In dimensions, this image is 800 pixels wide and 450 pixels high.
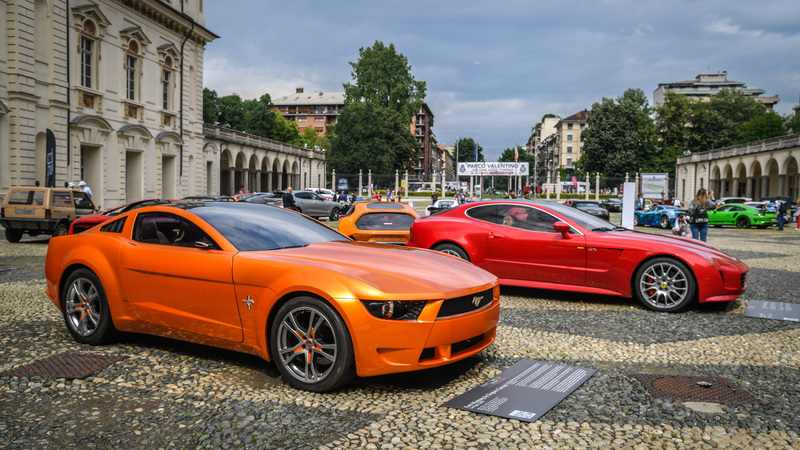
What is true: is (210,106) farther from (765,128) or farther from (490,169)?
(765,128)

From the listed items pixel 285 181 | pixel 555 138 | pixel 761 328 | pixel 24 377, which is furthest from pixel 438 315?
pixel 555 138

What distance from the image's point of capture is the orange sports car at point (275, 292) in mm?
3971

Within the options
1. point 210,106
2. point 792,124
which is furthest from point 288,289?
point 792,124

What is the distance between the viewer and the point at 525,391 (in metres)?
4.25

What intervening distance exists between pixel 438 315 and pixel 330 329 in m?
0.75

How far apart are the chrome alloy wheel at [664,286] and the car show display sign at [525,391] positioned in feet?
10.1

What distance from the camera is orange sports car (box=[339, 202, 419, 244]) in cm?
1141

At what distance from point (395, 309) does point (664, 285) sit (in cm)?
479

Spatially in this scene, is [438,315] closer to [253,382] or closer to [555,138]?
[253,382]

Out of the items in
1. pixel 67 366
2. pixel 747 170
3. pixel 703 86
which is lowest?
pixel 67 366

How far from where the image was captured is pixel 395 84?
239 ft

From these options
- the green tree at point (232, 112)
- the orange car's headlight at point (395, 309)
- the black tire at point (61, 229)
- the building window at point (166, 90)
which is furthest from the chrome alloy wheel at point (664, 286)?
the green tree at point (232, 112)

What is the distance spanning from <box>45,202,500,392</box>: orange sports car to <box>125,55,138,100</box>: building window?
28.6 metres

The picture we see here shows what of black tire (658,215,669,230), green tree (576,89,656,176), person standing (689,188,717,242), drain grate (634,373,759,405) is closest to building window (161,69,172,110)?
black tire (658,215,669,230)
